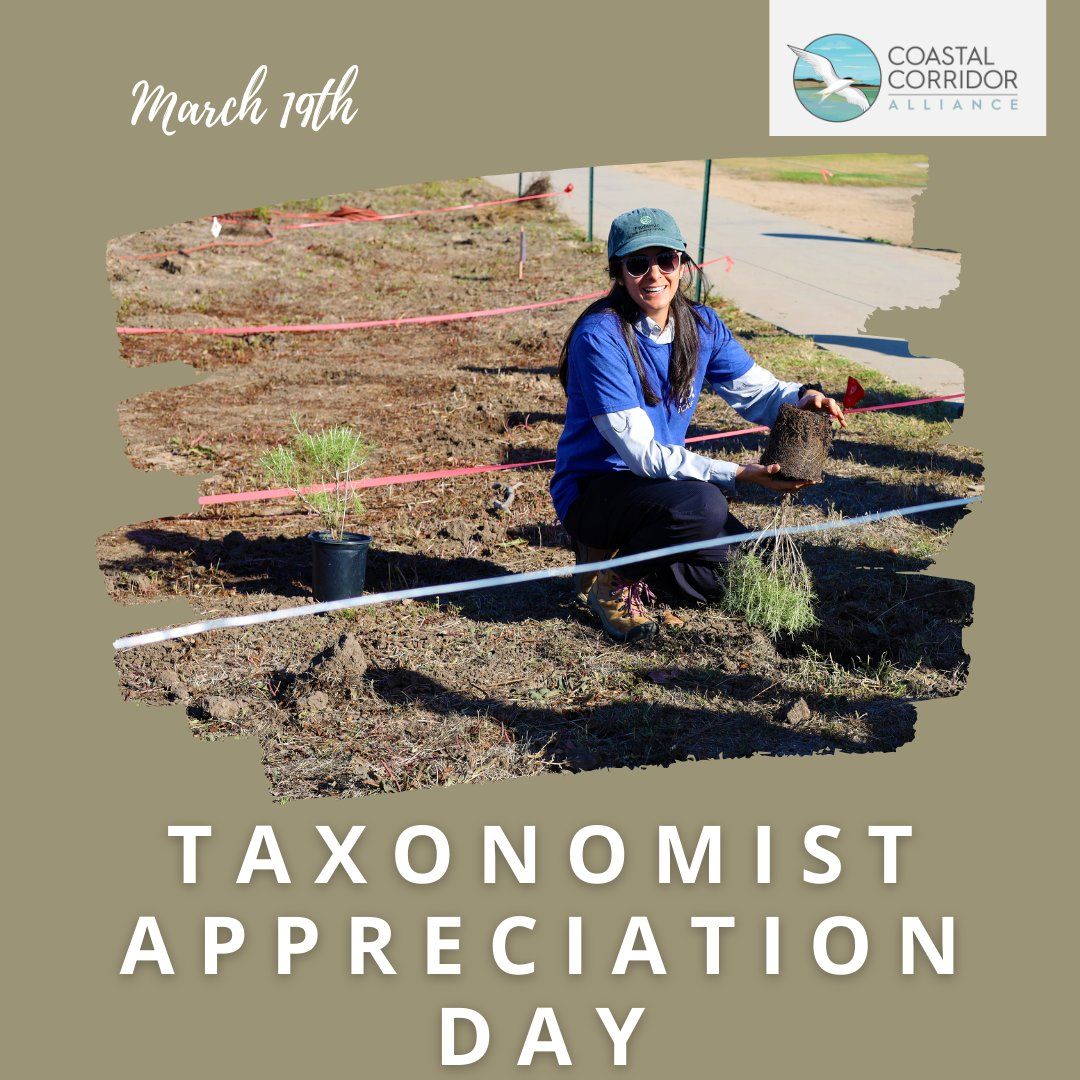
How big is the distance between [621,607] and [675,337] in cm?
109

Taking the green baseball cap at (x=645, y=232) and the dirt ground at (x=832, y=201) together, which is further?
the dirt ground at (x=832, y=201)

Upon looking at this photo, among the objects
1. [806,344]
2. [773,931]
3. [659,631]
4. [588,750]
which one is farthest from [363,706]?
[806,344]

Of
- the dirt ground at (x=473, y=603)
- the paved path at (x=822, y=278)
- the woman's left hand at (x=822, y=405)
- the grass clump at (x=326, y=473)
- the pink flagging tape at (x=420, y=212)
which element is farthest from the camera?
the pink flagging tape at (x=420, y=212)

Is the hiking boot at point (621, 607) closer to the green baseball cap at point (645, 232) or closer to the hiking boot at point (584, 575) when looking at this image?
the hiking boot at point (584, 575)

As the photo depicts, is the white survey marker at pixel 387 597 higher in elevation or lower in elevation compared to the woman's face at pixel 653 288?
lower

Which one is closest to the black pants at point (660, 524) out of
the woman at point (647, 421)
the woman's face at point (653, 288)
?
the woman at point (647, 421)

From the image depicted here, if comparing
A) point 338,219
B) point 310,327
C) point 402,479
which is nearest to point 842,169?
point 338,219

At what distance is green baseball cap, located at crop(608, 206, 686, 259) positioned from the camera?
4844mm

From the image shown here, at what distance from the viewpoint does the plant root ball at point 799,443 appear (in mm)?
4938

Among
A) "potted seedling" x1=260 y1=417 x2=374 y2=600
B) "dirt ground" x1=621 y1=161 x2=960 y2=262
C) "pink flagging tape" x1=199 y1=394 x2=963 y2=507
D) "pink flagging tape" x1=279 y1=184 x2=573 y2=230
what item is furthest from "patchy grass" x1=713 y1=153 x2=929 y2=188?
"potted seedling" x1=260 y1=417 x2=374 y2=600

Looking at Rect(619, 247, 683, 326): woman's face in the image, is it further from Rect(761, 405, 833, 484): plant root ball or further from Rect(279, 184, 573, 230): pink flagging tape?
Rect(279, 184, 573, 230): pink flagging tape

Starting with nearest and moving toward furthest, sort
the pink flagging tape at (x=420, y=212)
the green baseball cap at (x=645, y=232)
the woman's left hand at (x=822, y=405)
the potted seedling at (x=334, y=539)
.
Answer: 1. the green baseball cap at (x=645, y=232)
2. the woman's left hand at (x=822, y=405)
3. the potted seedling at (x=334, y=539)
4. the pink flagging tape at (x=420, y=212)

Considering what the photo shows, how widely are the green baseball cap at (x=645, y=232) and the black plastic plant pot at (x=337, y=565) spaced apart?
62.4 inches

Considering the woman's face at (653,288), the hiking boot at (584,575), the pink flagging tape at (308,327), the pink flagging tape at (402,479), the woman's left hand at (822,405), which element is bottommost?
the hiking boot at (584,575)
